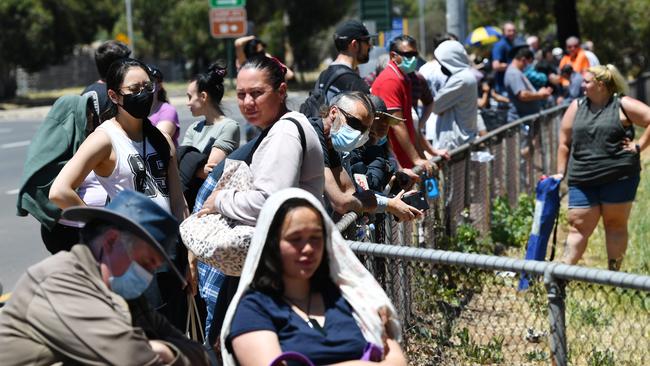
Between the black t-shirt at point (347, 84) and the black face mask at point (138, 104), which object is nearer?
the black face mask at point (138, 104)

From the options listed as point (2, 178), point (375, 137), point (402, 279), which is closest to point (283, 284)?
point (402, 279)

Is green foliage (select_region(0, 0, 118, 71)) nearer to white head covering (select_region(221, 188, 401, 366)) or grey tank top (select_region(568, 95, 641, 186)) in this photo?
grey tank top (select_region(568, 95, 641, 186))

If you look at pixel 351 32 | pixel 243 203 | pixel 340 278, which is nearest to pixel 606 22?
pixel 351 32

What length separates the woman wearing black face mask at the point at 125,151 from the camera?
5211mm

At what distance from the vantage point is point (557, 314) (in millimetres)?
4242

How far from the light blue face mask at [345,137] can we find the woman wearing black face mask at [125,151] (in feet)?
2.75

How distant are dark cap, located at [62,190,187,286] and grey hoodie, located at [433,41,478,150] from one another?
6987mm

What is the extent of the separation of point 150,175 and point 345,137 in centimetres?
99

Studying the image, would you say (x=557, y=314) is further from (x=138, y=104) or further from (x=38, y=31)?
(x=38, y=31)

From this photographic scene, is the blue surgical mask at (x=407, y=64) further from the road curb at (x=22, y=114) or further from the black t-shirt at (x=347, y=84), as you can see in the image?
the road curb at (x=22, y=114)

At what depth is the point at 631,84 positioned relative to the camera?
84.7ft

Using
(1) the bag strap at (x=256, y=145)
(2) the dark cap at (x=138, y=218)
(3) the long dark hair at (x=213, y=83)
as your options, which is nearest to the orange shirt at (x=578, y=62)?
(3) the long dark hair at (x=213, y=83)

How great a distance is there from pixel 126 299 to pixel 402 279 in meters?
2.28

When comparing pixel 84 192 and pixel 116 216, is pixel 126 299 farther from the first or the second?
pixel 84 192
